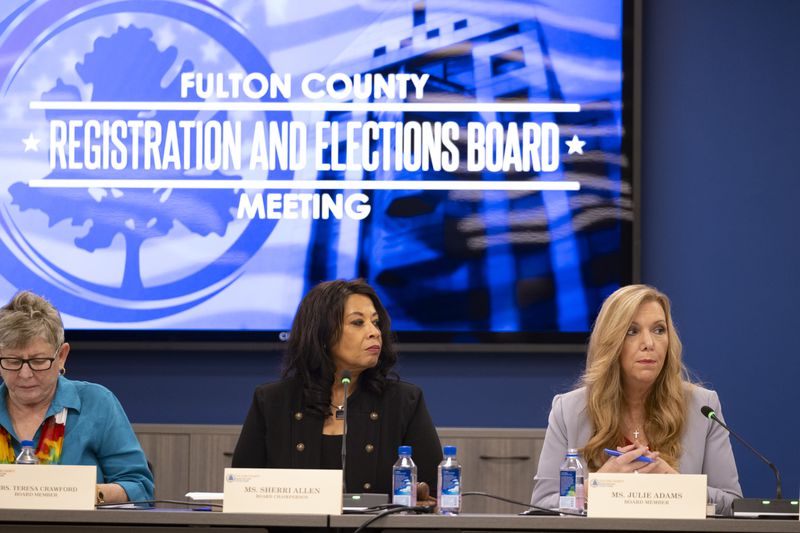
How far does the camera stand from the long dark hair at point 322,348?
11.5 ft

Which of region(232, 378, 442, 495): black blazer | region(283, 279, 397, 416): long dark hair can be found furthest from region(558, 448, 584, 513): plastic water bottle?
region(283, 279, 397, 416): long dark hair

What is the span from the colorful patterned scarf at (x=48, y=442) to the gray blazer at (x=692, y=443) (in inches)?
52.6

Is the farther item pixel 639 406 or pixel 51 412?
pixel 639 406

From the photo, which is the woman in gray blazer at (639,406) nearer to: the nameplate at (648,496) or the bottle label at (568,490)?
the bottle label at (568,490)

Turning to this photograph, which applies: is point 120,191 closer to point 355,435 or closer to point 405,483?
point 355,435

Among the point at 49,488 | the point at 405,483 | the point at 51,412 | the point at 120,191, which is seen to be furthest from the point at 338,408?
the point at 120,191

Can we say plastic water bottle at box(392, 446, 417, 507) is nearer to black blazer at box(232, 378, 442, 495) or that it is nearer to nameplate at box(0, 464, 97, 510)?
black blazer at box(232, 378, 442, 495)

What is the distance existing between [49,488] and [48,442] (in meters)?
0.73

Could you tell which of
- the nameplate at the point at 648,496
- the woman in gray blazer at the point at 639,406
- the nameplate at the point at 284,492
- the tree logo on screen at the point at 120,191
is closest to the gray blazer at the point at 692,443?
the woman in gray blazer at the point at 639,406

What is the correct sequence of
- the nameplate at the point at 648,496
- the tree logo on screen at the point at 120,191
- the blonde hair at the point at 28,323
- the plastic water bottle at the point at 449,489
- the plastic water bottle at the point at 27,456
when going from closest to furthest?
the nameplate at the point at 648,496, the plastic water bottle at the point at 449,489, the plastic water bottle at the point at 27,456, the blonde hair at the point at 28,323, the tree logo on screen at the point at 120,191

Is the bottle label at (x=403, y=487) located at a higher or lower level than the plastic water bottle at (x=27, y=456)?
lower

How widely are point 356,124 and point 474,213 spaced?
1.94 ft

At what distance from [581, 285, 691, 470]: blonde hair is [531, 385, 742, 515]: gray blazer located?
0.03 metres

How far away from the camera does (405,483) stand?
110 inches
